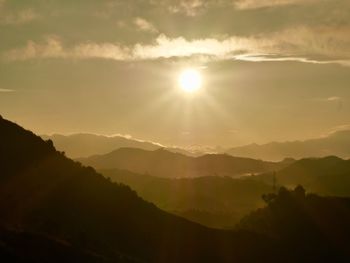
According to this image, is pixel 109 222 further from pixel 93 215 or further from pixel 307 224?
pixel 307 224

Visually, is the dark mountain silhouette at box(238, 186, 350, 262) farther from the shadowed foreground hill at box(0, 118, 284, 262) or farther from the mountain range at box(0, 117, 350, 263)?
the shadowed foreground hill at box(0, 118, 284, 262)

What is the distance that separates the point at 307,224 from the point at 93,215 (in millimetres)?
45347

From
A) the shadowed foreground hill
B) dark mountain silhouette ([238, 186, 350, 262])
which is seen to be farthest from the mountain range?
dark mountain silhouette ([238, 186, 350, 262])

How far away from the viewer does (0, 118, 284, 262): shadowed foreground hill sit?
75.1m

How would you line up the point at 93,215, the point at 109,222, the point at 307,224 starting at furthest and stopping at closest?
the point at 307,224, the point at 93,215, the point at 109,222

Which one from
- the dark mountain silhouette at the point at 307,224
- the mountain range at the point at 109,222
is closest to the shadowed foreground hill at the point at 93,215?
the mountain range at the point at 109,222

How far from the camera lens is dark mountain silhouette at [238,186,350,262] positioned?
96.8 meters

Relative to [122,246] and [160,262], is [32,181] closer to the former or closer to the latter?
[122,246]

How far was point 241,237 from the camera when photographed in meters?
87.1

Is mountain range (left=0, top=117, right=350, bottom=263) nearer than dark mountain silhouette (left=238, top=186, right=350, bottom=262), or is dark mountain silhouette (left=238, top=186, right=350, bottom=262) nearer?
mountain range (left=0, top=117, right=350, bottom=263)

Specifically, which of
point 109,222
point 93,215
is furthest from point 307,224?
point 93,215

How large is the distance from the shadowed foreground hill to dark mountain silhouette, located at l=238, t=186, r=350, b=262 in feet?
47.1

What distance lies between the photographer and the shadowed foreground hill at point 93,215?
75.1 meters

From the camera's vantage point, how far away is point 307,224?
105500mm
